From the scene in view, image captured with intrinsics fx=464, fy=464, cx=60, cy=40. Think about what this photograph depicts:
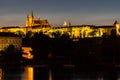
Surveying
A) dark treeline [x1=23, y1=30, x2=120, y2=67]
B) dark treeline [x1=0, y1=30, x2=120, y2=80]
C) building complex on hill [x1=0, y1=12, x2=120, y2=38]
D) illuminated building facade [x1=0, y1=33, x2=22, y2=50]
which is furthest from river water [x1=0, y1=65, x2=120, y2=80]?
building complex on hill [x1=0, y1=12, x2=120, y2=38]

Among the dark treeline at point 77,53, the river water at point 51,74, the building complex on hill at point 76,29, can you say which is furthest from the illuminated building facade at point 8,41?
the river water at point 51,74

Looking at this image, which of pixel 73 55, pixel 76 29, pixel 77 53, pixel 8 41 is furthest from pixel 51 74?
pixel 76 29

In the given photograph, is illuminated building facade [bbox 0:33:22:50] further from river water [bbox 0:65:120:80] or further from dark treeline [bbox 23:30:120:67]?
river water [bbox 0:65:120:80]

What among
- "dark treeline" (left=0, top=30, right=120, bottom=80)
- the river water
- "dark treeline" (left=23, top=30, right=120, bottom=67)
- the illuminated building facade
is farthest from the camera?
the illuminated building facade

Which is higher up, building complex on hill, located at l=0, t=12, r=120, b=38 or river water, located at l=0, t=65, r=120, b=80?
building complex on hill, located at l=0, t=12, r=120, b=38

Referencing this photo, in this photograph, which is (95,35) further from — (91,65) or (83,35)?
(91,65)

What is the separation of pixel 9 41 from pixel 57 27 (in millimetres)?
61312

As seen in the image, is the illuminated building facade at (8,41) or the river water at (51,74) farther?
the illuminated building facade at (8,41)

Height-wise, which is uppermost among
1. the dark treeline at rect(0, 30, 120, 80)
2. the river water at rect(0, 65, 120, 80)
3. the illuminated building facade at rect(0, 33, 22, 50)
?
the illuminated building facade at rect(0, 33, 22, 50)

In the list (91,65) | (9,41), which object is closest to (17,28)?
(9,41)

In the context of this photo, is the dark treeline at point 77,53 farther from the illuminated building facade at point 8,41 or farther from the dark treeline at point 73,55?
the illuminated building facade at point 8,41

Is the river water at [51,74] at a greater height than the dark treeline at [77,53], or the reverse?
the dark treeline at [77,53]

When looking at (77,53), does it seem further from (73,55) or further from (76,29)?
(76,29)

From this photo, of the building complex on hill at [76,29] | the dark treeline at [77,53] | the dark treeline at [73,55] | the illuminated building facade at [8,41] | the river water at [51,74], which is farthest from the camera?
the building complex on hill at [76,29]
